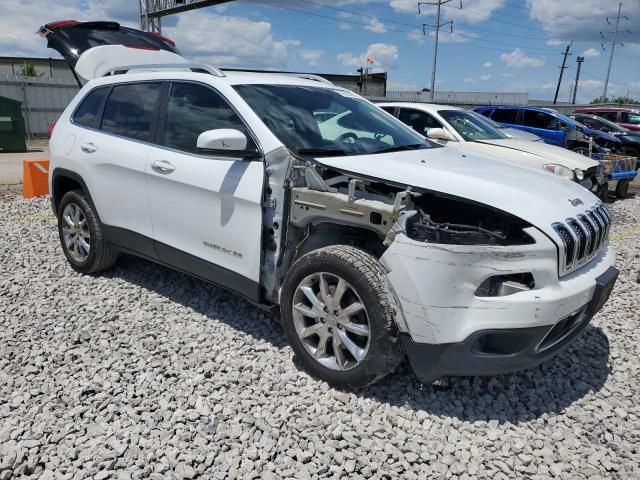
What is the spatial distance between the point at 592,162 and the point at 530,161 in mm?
1310

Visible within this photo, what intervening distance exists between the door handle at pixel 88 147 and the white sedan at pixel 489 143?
492cm

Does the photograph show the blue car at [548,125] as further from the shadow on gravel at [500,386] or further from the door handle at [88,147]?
the door handle at [88,147]

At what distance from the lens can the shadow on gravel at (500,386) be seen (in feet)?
9.82

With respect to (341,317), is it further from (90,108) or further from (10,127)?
(10,127)

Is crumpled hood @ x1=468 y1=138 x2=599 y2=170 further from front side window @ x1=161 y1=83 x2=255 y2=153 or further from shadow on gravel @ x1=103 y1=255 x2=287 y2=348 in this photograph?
front side window @ x1=161 y1=83 x2=255 y2=153

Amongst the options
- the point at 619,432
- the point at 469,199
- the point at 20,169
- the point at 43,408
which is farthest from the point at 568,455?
the point at 20,169

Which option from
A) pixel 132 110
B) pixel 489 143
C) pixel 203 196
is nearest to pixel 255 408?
pixel 203 196

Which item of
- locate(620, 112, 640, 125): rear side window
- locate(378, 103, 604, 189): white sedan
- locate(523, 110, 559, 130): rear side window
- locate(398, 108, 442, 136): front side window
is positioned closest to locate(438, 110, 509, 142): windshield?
locate(378, 103, 604, 189): white sedan

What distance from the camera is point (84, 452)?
2580mm

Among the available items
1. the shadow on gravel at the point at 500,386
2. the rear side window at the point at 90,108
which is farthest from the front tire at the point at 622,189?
the rear side window at the point at 90,108

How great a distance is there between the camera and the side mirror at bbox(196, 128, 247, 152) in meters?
3.14

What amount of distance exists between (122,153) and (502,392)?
330 centimetres

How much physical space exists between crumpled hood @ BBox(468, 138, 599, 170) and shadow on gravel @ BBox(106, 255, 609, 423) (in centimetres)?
480

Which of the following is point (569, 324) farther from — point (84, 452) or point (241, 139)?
point (84, 452)
